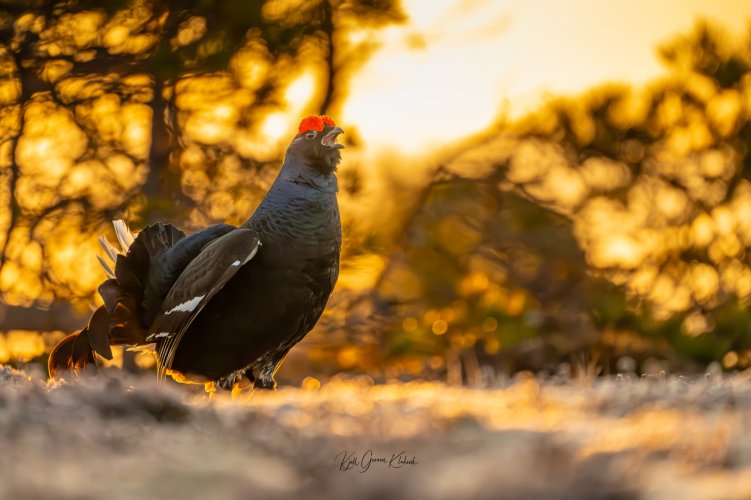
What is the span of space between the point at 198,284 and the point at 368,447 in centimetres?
287

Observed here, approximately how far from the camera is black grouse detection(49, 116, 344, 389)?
4.97m

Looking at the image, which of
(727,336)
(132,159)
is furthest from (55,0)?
(727,336)

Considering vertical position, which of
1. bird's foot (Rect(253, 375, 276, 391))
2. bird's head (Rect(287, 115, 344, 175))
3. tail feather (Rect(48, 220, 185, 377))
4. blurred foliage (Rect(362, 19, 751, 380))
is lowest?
blurred foliage (Rect(362, 19, 751, 380))

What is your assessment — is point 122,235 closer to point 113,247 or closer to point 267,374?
point 113,247

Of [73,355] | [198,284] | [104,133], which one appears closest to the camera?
[198,284]

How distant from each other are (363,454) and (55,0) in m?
10.4

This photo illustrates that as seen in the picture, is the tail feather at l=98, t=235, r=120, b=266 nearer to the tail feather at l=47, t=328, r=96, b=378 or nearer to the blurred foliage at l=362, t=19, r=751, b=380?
the tail feather at l=47, t=328, r=96, b=378

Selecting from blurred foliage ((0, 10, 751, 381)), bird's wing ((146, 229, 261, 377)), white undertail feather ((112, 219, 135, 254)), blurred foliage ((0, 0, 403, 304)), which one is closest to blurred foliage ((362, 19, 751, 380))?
blurred foliage ((0, 10, 751, 381))

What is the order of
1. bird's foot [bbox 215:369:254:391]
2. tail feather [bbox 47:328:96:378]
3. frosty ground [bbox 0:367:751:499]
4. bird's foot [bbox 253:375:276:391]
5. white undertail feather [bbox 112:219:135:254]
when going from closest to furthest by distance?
frosty ground [bbox 0:367:751:499] → bird's foot [bbox 215:369:254:391] → bird's foot [bbox 253:375:276:391] → tail feather [bbox 47:328:96:378] → white undertail feather [bbox 112:219:135:254]

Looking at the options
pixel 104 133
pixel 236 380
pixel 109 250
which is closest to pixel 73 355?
pixel 109 250

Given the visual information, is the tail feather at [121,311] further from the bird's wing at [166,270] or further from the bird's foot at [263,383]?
the bird's foot at [263,383]

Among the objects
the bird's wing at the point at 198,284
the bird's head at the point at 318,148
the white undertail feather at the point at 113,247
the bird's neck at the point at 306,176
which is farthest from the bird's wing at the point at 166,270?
the bird's head at the point at 318,148

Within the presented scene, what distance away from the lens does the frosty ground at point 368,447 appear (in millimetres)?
1793

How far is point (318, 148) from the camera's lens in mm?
5348
